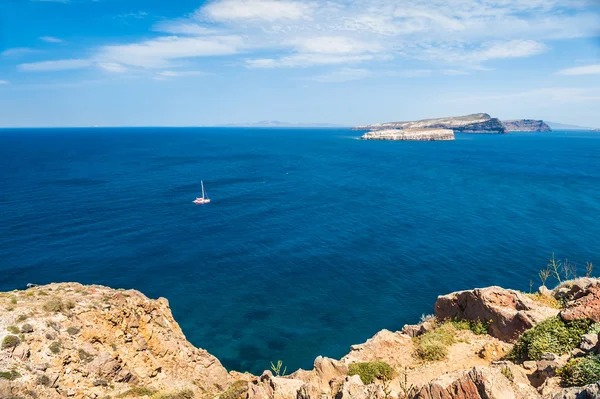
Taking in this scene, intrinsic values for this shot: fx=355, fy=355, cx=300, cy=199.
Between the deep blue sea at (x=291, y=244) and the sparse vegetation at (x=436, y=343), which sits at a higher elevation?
the sparse vegetation at (x=436, y=343)

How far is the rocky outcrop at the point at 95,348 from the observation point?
19.7m

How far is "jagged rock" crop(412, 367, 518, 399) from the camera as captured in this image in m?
11.8

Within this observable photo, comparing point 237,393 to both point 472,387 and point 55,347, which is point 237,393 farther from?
point 55,347

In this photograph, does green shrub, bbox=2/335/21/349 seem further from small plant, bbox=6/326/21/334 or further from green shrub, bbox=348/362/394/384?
green shrub, bbox=348/362/394/384

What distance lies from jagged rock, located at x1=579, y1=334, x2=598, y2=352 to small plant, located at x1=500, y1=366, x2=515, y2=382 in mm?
3513

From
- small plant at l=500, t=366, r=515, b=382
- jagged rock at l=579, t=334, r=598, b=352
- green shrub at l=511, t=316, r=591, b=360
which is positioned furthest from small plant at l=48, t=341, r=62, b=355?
jagged rock at l=579, t=334, r=598, b=352

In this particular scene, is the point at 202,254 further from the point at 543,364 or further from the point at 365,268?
the point at 543,364

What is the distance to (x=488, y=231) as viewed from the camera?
230ft

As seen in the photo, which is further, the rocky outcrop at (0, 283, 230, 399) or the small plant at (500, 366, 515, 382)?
the rocky outcrop at (0, 283, 230, 399)

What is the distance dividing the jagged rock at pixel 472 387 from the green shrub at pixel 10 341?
21342 mm

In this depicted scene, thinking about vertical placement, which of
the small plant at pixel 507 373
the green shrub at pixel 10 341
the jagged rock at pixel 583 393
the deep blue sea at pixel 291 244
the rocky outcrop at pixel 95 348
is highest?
the jagged rock at pixel 583 393

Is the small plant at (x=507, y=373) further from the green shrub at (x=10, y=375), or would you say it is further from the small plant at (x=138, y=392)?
the green shrub at (x=10, y=375)

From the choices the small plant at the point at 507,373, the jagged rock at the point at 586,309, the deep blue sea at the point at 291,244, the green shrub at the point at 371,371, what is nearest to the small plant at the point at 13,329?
the green shrub at the point at 371,371

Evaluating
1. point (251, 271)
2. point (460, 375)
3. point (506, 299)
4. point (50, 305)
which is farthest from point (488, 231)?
point (50, 305)
